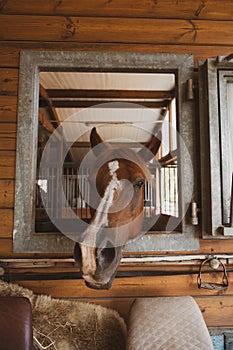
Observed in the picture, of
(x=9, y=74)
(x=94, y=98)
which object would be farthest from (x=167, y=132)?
(x=9, y=74)

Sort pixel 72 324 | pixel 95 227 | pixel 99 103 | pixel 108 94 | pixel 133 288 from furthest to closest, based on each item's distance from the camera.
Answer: pixel 99 103 < pixel 108 94 < pixel 133 288 < pixel 72 324 < pixel 95 227

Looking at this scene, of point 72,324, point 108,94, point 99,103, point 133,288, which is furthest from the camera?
point 99,103

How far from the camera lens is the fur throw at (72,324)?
1.17m

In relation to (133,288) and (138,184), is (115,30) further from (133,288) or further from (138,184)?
(133,288)

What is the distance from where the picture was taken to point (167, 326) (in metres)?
1.07

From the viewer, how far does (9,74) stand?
4.36 ft

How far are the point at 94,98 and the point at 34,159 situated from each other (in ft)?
4.16

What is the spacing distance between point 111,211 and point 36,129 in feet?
1.84

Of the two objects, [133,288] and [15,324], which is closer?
[15,324]

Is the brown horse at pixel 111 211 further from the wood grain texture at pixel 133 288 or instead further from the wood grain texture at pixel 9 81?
the wood grain texture at pixel 9 81

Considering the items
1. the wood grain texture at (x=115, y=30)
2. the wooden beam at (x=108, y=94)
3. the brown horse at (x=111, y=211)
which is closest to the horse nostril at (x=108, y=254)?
the brown horse at (x=111, y=211)

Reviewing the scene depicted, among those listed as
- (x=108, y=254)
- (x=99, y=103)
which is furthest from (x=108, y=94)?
(x=108, y=254)

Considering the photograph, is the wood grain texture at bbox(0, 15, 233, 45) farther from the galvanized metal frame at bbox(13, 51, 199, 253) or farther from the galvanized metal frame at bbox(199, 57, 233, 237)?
the galvanized metal frame at bbox(199, 57, 233, 237)

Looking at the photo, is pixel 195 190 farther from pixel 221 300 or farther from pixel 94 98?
pixel 94 98
